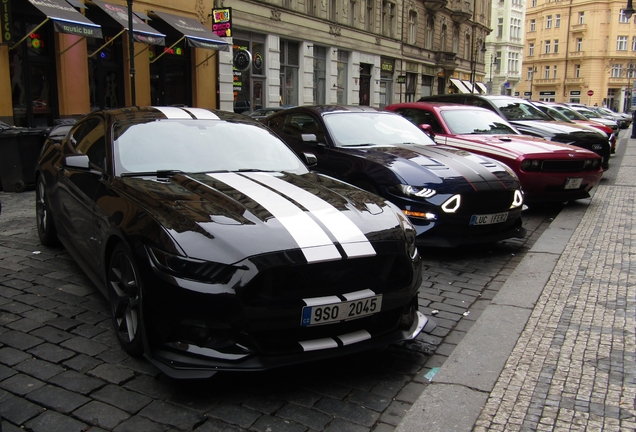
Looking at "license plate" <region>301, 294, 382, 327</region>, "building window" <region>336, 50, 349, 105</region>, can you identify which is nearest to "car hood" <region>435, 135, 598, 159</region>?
"license plate" <region>301, 294, 382, 327</region>

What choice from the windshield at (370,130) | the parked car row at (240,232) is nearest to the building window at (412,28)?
the windshield at (370,130)

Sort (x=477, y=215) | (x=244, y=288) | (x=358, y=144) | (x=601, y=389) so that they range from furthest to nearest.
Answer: (x=358, y=144), (x=477, y=215), (x=601, y=389), (x=244, y=288)

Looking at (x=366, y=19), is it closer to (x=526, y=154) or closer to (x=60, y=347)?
(x=526, y=154)

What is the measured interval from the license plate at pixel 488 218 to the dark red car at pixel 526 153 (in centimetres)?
245

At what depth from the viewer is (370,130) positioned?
7.42 metres

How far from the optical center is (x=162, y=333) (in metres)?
3.01

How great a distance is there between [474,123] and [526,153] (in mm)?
1252

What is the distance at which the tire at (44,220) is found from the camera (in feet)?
19.0

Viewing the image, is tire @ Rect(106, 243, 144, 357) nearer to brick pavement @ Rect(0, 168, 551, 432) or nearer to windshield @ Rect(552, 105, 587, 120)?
brick pavement @ Rect(0, 168, 551, 432)

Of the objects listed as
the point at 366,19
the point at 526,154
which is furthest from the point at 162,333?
the point at 366,19

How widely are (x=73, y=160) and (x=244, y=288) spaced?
216cm

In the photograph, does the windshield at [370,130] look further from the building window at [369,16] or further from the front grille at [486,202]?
the building window at [369,16]

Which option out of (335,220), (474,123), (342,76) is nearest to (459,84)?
(342,76)

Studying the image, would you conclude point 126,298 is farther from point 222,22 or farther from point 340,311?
point 222,22
